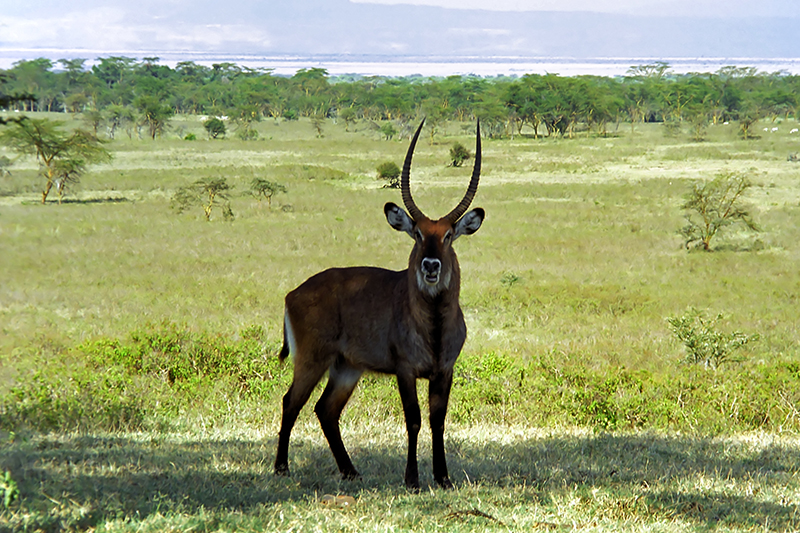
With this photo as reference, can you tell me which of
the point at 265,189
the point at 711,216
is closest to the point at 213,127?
the point at 265,189

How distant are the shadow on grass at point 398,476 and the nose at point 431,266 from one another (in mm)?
1459

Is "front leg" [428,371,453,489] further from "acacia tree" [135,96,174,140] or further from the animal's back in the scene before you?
"acacia tree" [135,96,174,140]

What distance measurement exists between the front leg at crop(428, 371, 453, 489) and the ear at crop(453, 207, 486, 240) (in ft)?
3.27

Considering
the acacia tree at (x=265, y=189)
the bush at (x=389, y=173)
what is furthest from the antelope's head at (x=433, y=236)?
the bush at (x=389, y=173)

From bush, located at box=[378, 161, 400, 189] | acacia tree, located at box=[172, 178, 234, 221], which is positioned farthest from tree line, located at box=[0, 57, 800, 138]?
acacia tree, located at box=[172, 178, 234, 221]

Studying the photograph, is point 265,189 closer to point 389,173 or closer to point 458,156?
point 389,173

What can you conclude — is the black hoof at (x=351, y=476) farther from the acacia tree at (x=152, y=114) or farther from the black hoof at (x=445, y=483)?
the acacia tree at (x=152, y=114)

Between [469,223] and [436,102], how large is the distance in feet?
312

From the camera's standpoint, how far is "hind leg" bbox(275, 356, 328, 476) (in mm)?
5941

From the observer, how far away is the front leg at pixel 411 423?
218 inches

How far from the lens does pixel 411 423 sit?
5.56 meters

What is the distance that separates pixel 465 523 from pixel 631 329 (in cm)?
1273

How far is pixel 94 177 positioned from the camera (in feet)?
137

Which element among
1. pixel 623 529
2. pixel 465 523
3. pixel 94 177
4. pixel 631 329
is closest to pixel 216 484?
pixel 465 523
